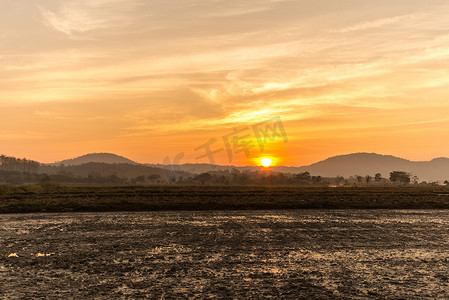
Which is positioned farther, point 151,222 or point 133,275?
point 151,222

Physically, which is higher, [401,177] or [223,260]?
[401,177]

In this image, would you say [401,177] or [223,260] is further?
[401,177]

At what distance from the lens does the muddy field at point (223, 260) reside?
7883 millimetres

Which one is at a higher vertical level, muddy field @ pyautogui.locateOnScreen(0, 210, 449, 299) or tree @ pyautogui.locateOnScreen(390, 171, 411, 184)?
tree @ pyautogui.locateOnScreen(390, 171, 411, 184)

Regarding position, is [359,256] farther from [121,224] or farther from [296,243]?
[121,224]

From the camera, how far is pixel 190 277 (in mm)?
8766

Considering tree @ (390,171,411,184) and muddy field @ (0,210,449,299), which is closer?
muddy field @ (0,210,449,299)

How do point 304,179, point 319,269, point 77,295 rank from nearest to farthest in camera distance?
point 77,295 → point 319,269 → point 304,179

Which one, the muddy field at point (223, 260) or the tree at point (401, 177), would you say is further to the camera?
the tree at point (401, 177)

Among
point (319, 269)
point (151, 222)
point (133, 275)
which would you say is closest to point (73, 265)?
point (133, 275)

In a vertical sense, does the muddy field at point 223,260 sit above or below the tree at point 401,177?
below

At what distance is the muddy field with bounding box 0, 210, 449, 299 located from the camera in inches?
310

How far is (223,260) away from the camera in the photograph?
34.1 ft

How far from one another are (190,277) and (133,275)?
5.27ft
